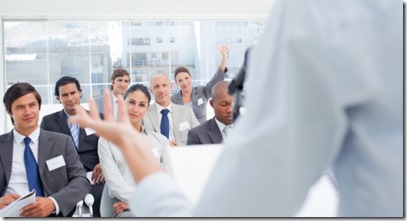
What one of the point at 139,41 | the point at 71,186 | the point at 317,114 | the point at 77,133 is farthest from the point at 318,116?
the point at 139,41

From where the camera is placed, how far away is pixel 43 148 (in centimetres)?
301

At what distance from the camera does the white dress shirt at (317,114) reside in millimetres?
438

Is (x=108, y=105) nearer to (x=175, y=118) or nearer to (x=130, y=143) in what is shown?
(x=130, y=143)

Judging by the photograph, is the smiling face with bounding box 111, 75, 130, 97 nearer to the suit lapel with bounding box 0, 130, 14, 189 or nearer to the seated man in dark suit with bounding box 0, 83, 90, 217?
the seated man in dark suit with bounding box 0, 83, 90, 217

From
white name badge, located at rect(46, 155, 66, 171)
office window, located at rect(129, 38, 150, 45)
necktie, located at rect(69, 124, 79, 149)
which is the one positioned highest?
office window, located at rect(129, 38, 150, 45)

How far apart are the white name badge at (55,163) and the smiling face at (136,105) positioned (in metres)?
0.70

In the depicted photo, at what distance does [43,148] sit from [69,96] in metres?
1.35

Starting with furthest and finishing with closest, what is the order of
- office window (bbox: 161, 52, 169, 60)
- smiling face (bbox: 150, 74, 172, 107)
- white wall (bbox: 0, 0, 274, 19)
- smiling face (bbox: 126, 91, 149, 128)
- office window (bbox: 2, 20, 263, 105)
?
office window (bbox: 161, 52, 169, 60), office window (bbox: 2, 20, 263, 105), white wall (bbox: 0, 0, 274, 19), smiling face (bbox: 150, 74, 172, 107), smiling face (bbox: 126, 91, 149, 128)

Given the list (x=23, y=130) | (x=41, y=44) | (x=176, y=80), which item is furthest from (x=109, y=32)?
(x=23, y=130)

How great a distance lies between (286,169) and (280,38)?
0.42 feet

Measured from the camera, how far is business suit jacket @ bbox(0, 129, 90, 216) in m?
2.91

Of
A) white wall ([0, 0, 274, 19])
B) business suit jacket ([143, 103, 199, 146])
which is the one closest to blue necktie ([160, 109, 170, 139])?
business suit jacket ([143, 103, 199, 146])

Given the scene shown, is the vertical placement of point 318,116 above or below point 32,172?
above

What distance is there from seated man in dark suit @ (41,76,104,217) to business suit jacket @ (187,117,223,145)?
0.86 meters
